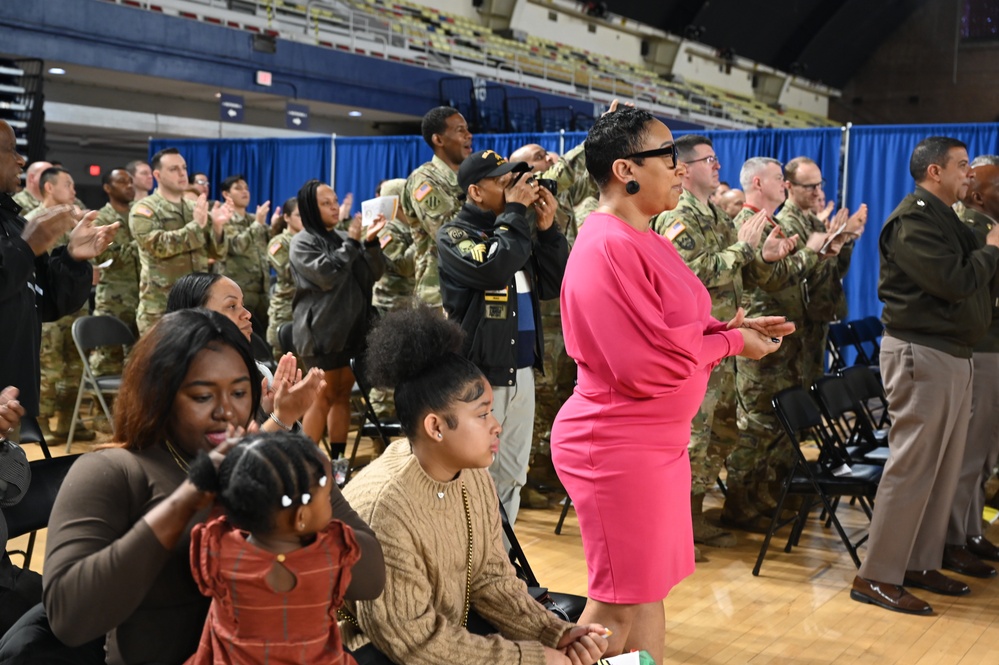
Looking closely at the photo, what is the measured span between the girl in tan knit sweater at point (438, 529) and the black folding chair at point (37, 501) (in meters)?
0.91

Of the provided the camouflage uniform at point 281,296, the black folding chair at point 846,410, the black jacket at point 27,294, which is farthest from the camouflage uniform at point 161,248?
the black folding chair at point 846,410

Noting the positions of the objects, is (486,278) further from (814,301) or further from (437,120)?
(814,301)

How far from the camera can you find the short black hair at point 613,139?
96.5 inches

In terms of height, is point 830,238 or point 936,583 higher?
point 830,238

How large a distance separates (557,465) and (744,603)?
5.54 ft

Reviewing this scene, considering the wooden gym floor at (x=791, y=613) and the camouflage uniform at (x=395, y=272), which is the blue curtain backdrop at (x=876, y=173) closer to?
the camouflage uniform at (x=395, y=272)

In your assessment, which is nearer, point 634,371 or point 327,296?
point 634,371

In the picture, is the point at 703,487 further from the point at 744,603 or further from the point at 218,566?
the point at 218,566

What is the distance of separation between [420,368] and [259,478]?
31.1 inches

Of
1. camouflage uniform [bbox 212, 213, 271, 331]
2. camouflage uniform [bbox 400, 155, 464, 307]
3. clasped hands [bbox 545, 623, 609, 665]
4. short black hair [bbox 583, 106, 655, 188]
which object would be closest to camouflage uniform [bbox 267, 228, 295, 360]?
camouflage uniform [bbox 212, 213, 271, 331]

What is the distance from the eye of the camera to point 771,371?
493 centimetres

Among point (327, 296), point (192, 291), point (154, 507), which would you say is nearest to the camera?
point (154, 507)

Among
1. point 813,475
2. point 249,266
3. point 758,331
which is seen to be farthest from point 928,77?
point 758,331

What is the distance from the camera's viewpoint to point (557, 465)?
8.39 feet
